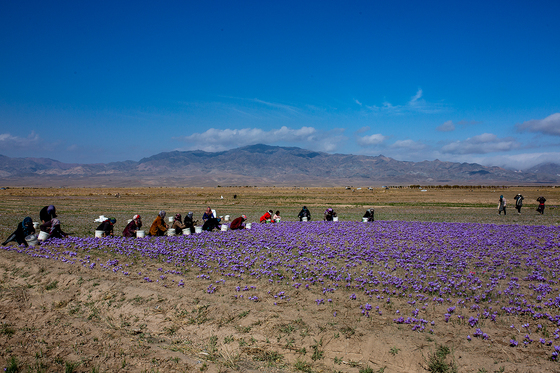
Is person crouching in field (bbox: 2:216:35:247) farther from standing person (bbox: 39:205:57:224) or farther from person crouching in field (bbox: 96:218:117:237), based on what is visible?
person crouching in field (bbox: 96:218:117:237)

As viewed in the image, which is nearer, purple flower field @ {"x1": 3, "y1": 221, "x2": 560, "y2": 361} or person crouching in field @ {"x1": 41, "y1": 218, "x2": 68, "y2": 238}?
purple flower field @ {"x1": 3, "y1": 221, "x2": 560, "y2": 361}

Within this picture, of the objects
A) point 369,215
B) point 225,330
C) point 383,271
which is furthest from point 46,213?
point 369,215

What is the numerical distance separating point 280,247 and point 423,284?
620 cm

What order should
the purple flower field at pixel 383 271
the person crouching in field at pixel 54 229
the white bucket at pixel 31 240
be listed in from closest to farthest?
the purple flower field at pixel 383 271 → the white bucket at pixel 31 240 → the person crouching in field at pixel 54 229

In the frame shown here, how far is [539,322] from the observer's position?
7.57 metres

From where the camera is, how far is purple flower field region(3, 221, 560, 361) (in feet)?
25.6

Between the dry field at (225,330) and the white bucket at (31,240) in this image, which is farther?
the white bucket at (31,240)

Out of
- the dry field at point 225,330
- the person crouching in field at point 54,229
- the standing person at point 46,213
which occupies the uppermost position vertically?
the standing person at point 46,213

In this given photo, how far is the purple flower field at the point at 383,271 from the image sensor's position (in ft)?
25.6

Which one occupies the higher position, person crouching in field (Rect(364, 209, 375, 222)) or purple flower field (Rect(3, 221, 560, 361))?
person crouching in field (Rect(364, 209, 375, 222))

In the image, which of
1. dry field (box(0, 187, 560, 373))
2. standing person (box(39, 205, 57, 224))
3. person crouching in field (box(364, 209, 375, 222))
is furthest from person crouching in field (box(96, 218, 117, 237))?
person crouching in field (box(364, 209, 375, 222))

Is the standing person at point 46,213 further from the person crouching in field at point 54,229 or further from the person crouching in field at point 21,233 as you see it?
the person crouching in field at point 21,233

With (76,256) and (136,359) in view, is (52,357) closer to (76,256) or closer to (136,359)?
(136,359)

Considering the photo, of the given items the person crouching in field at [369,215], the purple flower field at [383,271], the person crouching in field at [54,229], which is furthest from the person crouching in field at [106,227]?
the person crouching in field at [369,215]
